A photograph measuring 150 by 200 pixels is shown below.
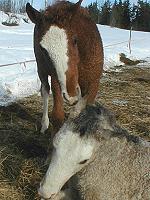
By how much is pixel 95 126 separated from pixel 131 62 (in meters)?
13.0

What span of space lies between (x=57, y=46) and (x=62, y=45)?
0.06 meters

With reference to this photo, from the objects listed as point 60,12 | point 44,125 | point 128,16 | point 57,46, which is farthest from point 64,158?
point 128,16

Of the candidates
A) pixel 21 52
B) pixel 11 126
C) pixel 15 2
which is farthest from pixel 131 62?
pixel 15 2

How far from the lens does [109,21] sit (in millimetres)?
69875

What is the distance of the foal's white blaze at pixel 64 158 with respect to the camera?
144 inches

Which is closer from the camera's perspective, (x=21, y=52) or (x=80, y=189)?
(x=80, y=189)

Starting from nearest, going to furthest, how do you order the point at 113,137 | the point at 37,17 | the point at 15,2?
1. the point at 113,137
2. the point at 37,17
3. the point at 15,2

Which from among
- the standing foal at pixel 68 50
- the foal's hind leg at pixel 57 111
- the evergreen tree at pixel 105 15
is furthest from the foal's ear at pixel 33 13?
the evergreen tree at pixel 105 15

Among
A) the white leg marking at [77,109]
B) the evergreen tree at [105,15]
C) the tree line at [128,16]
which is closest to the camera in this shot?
the white leg marking at [77,109]

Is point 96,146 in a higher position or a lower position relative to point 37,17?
lower

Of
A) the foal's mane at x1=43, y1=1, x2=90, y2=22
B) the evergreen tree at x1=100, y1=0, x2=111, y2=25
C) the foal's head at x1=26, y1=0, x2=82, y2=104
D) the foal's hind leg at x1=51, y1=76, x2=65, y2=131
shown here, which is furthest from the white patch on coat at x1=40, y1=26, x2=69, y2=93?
the evergreen tree at x1=100, y1=0, x2=111, y2=25

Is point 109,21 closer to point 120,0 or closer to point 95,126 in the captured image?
point 120,0

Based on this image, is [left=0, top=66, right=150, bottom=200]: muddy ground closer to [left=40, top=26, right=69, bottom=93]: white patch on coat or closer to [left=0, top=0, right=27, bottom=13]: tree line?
[left=40, top=26, right=69, bottom=93]: white patch on coat

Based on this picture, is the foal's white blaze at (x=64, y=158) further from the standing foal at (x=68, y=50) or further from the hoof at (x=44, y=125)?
the hoof at (x=44, y=125)
